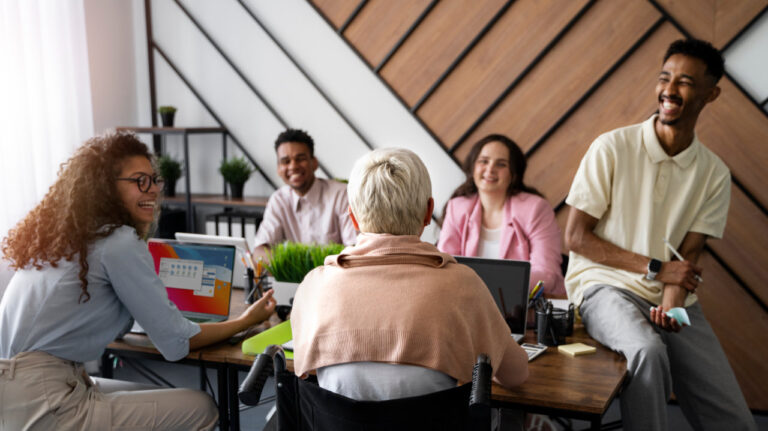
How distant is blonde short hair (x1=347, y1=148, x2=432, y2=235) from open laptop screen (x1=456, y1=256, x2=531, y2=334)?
588 millimetres

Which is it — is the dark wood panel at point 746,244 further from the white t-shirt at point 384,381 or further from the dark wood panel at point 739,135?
the white t-shirt at point 384,381

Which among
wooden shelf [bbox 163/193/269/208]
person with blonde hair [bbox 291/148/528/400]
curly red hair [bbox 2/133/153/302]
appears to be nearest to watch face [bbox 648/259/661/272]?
person with blonde hair [bbox 291/148/528/400]

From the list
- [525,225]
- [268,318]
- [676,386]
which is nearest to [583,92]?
[525,225]

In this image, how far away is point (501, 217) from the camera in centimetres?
277

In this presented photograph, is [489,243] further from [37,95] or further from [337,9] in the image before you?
[37,95]

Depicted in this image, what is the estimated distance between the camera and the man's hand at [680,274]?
212 cm

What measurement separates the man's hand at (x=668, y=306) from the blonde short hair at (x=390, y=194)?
1.10m

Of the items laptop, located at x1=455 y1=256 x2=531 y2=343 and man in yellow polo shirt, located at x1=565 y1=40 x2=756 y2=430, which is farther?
man in yellow polo shirt, located at x1=565 y1=40 x2=756 y2=430

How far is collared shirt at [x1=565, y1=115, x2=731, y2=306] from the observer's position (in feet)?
7.34

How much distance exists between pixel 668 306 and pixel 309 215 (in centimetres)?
195

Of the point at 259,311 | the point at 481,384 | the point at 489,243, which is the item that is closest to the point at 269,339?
the point at 259,311

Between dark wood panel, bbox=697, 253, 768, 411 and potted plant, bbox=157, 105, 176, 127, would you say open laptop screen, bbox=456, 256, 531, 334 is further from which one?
potted plant, bbox=157, 105, 176, 127

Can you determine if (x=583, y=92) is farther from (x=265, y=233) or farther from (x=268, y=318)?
(x=268, y=318)

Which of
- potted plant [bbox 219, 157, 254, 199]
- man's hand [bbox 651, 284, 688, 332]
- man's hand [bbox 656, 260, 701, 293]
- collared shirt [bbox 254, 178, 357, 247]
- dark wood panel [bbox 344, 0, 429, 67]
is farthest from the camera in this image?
potted plant [bbox 219, 157, 254, 199]
